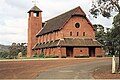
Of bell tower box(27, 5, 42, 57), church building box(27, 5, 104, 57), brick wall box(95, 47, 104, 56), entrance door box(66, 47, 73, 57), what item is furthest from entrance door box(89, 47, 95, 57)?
bell tower box(27, 5, 42, 57)

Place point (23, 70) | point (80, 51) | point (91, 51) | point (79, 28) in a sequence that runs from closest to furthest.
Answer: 1. point (23, 70)
2. point (80, 51)
3. point (91, 51)
4. point (79, 28)

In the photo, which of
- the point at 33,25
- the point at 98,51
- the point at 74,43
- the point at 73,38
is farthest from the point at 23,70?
the point at 33,25

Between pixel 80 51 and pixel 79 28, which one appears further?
pixel 79 28

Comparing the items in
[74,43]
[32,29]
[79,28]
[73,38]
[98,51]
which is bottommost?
[98,51]

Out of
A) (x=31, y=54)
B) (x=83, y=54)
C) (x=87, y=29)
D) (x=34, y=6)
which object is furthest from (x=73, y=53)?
(x=34, y=6)

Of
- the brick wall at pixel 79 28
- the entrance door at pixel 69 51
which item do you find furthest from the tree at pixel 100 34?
the entrance door at pixel 69 51

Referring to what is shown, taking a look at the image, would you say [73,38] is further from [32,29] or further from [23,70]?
[23,70]

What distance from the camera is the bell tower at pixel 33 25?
78.1 m

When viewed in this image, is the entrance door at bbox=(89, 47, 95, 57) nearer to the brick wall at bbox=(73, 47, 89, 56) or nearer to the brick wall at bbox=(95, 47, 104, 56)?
the brick wall at bbox=(95, 47, 104, 56)

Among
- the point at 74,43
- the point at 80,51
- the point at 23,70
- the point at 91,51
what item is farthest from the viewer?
the point at 91,51

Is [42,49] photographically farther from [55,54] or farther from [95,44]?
[95,44]

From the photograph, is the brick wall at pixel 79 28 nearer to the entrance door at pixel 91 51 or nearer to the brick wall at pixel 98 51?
the entrance door at pixel 91 51

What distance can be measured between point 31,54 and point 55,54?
17574mm

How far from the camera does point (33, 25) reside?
256 ft
